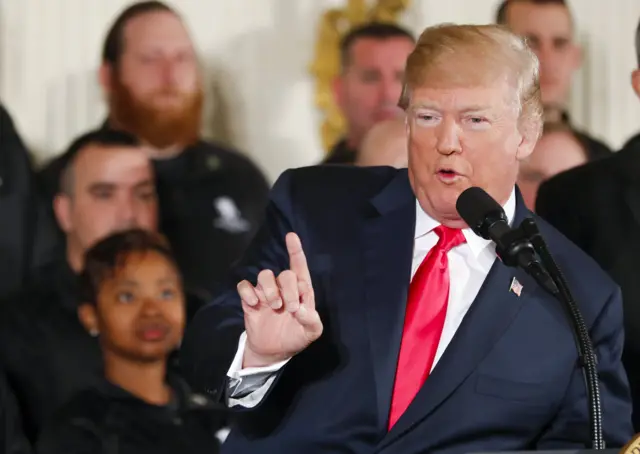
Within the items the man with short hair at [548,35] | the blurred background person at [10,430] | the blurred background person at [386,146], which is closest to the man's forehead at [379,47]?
the man with short hair at [548,35]

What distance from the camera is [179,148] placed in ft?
14.8

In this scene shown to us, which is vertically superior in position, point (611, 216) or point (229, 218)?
point (611, 216)

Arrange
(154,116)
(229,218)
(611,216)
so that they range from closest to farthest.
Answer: (611,216) < (229,218) < (154,116)

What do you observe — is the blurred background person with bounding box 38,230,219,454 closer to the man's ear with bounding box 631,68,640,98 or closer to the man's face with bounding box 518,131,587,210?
the man's face with bounding box 518,131,587,210

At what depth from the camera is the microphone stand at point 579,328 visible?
1.89 metres

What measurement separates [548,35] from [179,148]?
43.6 inches

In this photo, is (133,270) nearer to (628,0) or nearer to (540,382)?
(540,382)

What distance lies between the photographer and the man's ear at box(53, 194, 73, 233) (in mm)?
4184

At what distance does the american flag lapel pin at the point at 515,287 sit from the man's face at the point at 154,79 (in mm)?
2397

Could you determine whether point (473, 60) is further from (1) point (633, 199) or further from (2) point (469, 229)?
(1) point (633, 199)

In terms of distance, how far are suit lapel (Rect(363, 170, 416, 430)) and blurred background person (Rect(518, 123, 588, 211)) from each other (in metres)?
1.49

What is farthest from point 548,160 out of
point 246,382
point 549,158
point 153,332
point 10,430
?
point 246,382

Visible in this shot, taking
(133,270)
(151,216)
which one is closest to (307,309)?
(133,270)

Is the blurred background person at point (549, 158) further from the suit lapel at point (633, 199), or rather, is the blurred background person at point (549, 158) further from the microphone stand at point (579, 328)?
the microphone stand at point (579, 328)
